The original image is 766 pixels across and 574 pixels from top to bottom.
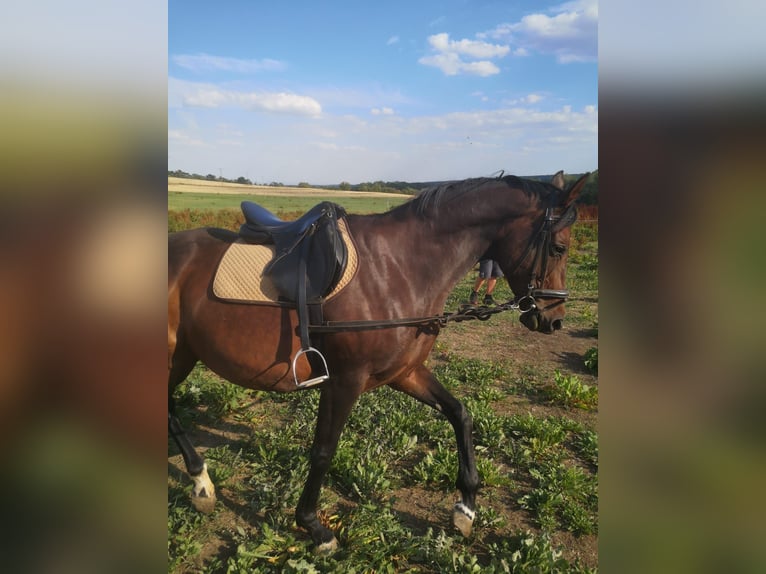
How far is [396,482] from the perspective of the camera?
11.9 ft

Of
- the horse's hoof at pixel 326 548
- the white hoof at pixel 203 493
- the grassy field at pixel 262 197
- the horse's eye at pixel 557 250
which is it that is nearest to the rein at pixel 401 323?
the horse's eye at pixel 557 250

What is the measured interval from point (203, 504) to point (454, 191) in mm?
2916

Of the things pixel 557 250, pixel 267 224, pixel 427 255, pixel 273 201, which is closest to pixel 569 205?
pixel 557 250

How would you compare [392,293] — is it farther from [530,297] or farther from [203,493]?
[203,493]

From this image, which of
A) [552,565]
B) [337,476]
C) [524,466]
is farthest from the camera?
[524,466]

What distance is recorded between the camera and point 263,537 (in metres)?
2.97

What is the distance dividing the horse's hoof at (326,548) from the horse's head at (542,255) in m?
1.95

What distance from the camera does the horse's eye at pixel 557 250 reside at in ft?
8.69

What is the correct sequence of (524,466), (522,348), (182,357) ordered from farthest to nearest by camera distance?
1. (522,348)
2. (524,466)
3. (182,357)

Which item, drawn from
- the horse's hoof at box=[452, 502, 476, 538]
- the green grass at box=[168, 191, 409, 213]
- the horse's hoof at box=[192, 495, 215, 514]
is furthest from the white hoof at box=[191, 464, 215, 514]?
the green grass at box=[168, 191, 409, 213]
